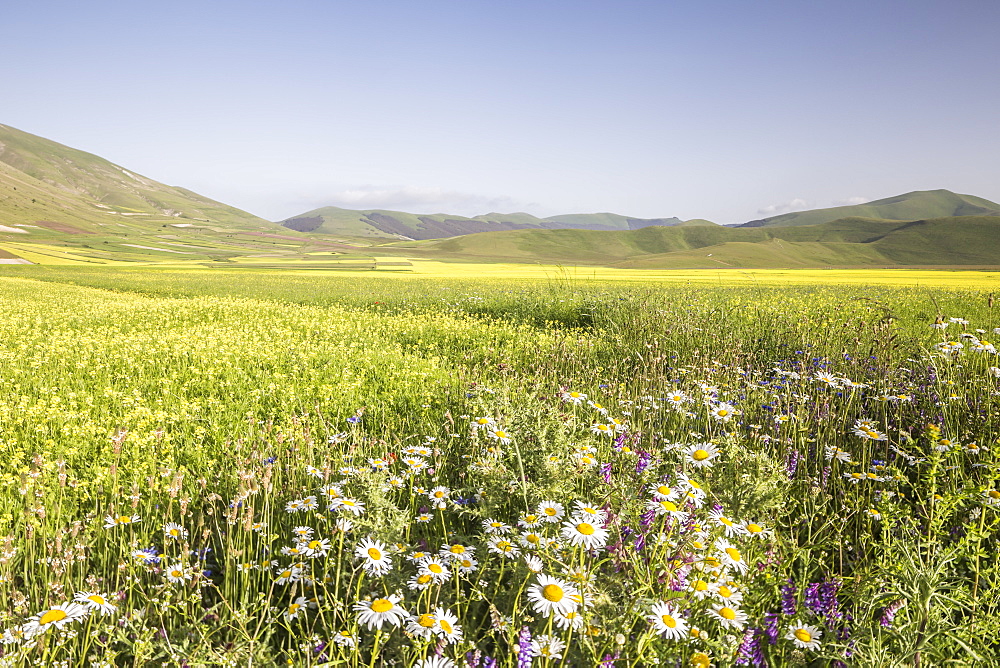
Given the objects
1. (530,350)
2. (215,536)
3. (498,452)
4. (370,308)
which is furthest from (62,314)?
(498,452)

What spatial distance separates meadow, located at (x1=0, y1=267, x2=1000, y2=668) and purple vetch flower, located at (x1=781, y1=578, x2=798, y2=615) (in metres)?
0.03

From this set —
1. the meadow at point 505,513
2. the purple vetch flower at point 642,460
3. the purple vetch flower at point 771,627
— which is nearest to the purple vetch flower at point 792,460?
the meadow at point 505,513

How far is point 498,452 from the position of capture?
9.32 feet

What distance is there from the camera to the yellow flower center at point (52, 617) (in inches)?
82.6

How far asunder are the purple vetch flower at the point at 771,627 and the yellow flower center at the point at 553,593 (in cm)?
105

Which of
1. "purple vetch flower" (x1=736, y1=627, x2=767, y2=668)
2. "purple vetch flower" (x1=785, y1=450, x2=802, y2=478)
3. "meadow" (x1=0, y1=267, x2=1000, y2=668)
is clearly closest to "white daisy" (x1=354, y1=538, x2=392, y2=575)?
"meadow" (x1=0, y1=267, x2=1000, y2=668)

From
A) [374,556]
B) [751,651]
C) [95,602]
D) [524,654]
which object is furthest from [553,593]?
[95,602]

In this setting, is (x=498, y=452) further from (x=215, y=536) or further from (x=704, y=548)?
(x=215, y=536)

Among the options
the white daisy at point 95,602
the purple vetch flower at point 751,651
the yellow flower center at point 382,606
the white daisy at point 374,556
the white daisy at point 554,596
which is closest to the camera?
the white daisy at point 554,596

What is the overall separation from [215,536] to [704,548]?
3.15 m

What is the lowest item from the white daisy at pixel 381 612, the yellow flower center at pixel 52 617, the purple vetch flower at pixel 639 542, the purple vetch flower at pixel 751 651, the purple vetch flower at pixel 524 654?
the yellow flower center at pixel 52 617

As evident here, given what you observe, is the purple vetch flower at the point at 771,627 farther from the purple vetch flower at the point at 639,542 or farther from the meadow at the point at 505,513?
the purple vetch flower at the point at 639,542

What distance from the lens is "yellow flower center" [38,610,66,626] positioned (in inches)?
82.6

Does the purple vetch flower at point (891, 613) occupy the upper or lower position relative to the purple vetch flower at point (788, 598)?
upper
